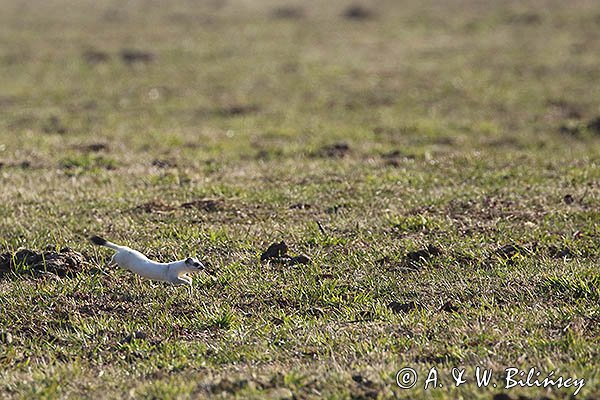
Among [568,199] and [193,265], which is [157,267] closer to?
[193,265]

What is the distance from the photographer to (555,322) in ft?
18.8

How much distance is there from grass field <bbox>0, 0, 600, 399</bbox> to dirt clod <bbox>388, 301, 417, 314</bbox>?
23 millimetres

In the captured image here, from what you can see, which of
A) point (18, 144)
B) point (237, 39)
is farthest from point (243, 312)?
point (237, 39)

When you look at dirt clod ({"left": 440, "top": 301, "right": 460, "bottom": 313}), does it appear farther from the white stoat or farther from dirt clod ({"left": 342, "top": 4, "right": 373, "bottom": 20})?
dirt clod ({"left": 342, "top": 4, "right": 373, "bottom": 20})

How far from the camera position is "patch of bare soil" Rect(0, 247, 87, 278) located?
6.85 metres

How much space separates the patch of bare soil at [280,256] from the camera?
A: 7117 mm

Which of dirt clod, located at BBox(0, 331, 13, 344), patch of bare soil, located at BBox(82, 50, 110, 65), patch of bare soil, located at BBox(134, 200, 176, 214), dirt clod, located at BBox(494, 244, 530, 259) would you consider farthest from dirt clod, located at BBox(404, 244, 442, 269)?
patch of bare soil, located at BBox(82, 50, 110, 65)

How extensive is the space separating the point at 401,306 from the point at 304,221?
2289mm

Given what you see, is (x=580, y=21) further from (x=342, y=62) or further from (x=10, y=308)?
(x=10, y=308)

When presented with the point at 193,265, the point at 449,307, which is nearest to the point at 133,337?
the point at 193,265

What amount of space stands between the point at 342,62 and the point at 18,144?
992cm

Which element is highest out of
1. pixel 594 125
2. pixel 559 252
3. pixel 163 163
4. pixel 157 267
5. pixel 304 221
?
pixel 157 267

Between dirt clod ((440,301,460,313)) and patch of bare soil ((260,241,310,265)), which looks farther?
patch of bare soil ((260,241,310,265))

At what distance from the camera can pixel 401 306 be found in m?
6.22
